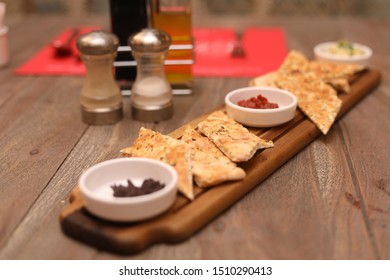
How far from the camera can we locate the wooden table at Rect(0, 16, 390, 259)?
3.04 feet

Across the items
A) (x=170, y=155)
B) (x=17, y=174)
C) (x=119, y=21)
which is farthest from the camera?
(x=119, y=21)

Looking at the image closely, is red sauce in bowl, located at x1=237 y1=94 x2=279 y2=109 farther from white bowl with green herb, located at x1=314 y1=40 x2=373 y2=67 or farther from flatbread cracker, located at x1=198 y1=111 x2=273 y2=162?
white bowl with green herb, located at x1=314 y1=40 x2=373 y2=67

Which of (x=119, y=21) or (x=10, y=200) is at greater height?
(x=119, y=21)

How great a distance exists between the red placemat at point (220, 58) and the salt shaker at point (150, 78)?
40 centimetres

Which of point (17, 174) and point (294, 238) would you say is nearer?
point (294, 238)

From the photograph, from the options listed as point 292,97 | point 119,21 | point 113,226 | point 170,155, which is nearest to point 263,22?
point 119,21

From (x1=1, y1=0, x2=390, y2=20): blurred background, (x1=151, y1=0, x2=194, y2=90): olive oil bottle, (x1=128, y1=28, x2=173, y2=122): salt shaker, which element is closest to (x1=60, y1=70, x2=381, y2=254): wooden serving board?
(x1=128, y1=28, x2=173, y2=122): salt shaker

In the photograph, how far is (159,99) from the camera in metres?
1.46

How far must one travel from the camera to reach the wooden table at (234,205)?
93cm

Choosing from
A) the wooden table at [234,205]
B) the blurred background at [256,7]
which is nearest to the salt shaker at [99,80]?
the wooden table at [234,205]

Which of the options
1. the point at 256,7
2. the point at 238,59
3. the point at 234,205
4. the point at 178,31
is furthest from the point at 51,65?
the point at 256,7

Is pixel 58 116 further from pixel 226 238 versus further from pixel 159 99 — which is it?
pixel 226 238

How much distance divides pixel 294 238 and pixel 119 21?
0.92 m
